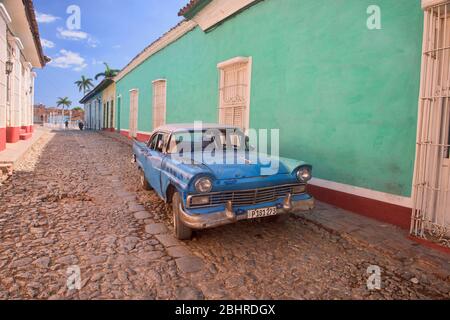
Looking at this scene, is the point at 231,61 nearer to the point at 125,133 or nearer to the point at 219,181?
the point at 219,181

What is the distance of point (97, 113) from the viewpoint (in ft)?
96.1

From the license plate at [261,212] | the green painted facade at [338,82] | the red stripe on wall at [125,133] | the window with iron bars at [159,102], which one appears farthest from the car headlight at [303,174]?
the red stripe on wall at [125,133]

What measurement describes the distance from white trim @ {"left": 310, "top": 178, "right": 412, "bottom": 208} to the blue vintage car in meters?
1.17

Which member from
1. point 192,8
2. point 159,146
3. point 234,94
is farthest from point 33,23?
point 159,146

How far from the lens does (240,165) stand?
3.26 meters

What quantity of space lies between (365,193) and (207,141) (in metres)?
2.41

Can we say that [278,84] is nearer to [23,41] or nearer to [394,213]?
[394,213]

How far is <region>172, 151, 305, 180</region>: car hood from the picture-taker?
3.12 metres

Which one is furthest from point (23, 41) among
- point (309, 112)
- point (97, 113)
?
point (97, 113)

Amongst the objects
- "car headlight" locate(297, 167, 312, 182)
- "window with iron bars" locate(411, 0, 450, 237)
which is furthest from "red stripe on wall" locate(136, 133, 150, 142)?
"window with iron bars" locate(411, 0, 450, 237)

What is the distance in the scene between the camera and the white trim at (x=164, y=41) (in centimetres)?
932

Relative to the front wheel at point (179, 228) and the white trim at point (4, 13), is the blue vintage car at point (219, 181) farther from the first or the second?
the white trim at point (4, 13)

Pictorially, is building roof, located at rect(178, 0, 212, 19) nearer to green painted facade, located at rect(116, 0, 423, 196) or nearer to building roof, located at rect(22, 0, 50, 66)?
green painted facade, located at rect(116, 0, 423, 196)

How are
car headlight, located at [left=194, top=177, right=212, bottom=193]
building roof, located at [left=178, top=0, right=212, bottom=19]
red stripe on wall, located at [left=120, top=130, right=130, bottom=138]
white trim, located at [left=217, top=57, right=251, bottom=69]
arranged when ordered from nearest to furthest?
car headlight, located at [left=194, top=177, right=212, bottom=193]
white trim, located at [left=217, top=57, right=251, bottom=69]
building roof, located at [left=178, top=0, right=212, bottom=19]
red stripe on wall, located at [left=120, top=130, right=130, bottom=138]
